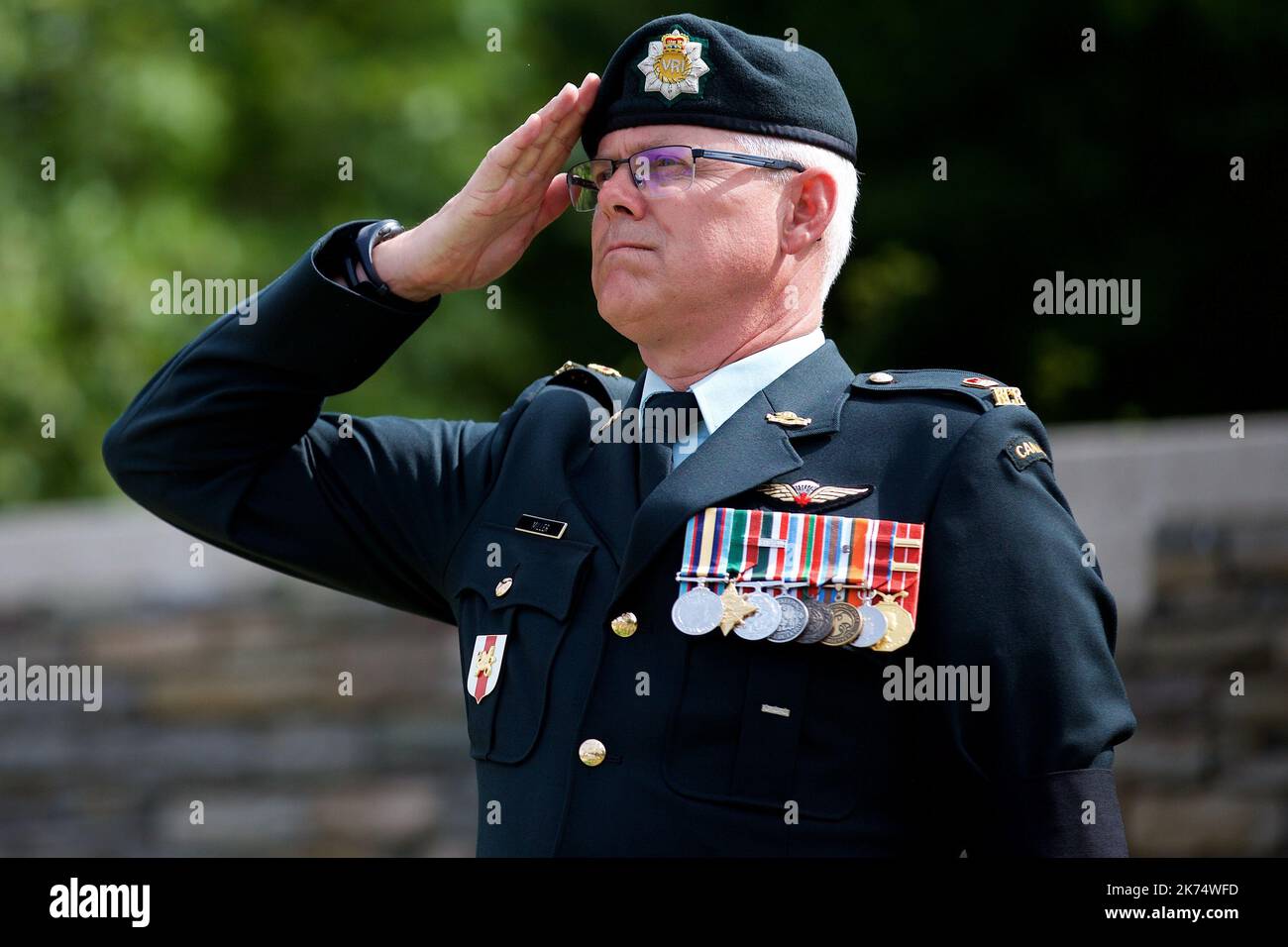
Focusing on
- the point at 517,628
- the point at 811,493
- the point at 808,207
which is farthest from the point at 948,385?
the point at 517,628

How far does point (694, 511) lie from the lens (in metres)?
2.86

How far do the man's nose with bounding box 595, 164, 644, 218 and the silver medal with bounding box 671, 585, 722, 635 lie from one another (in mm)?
631

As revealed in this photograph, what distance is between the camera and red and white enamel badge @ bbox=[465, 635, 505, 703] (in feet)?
9.77

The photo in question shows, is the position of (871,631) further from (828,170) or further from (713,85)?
(713,85)

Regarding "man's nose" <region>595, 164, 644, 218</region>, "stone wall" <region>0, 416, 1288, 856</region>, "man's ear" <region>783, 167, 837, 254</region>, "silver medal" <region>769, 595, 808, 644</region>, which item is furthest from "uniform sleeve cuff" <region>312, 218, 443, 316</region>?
"stone wall" <region>0, 416, 1288, 856</region>

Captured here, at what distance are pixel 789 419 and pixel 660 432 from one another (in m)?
0.22

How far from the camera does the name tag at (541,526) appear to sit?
9.93 feet

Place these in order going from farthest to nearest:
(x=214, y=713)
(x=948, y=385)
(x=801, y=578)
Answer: (x=214, y=713)
(x=948, y=385)
(x=801, y=578)

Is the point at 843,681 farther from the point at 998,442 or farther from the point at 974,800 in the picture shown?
the point at 998,442

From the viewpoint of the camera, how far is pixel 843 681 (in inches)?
108

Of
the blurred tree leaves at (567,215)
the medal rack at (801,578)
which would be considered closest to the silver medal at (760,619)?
the medal rack at (801,578)

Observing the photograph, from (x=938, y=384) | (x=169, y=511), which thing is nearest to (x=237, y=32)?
(x=169, y=511)

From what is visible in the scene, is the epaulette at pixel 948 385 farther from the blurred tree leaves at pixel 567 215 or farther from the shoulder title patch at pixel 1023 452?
the blurred tree leaves at pixel 567 215
